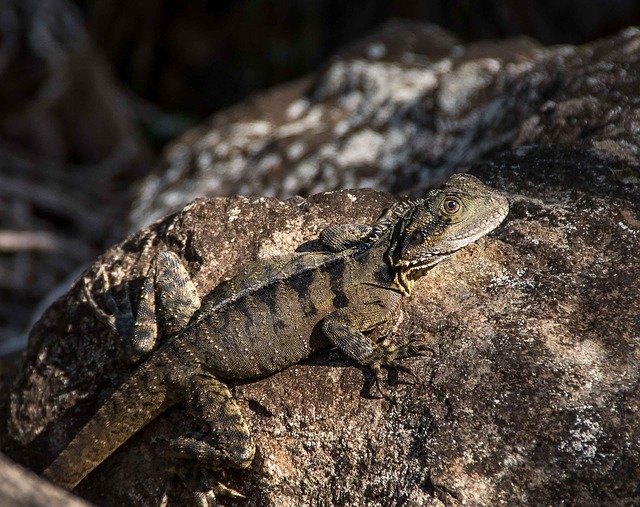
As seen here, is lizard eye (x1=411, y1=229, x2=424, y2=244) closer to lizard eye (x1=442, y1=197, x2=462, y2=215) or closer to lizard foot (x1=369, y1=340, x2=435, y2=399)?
lizard eye (x1=442, y1=197, x2=462, y2=215)

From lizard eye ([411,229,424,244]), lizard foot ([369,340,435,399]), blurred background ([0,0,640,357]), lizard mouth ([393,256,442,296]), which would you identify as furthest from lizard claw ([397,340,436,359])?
blurred background ([0,0,640,357])

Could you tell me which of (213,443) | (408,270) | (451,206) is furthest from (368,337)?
(213,443)

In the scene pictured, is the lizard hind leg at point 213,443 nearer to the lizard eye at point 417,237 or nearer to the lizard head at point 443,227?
the lizard head at point 443,227

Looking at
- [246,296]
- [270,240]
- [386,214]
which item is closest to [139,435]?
[246,296]

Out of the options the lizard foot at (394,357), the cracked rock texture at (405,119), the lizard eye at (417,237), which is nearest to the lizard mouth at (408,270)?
the lizard eye at (417,237)

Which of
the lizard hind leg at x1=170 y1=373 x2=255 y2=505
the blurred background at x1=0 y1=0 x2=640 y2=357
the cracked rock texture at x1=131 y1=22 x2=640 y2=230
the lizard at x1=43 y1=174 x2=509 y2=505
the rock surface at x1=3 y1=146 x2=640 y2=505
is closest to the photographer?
the rock surface at x1=3 y1=146 x2=640 y2=505

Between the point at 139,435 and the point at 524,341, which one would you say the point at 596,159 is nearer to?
the point at 524,341

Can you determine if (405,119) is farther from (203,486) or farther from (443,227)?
(203,486)
